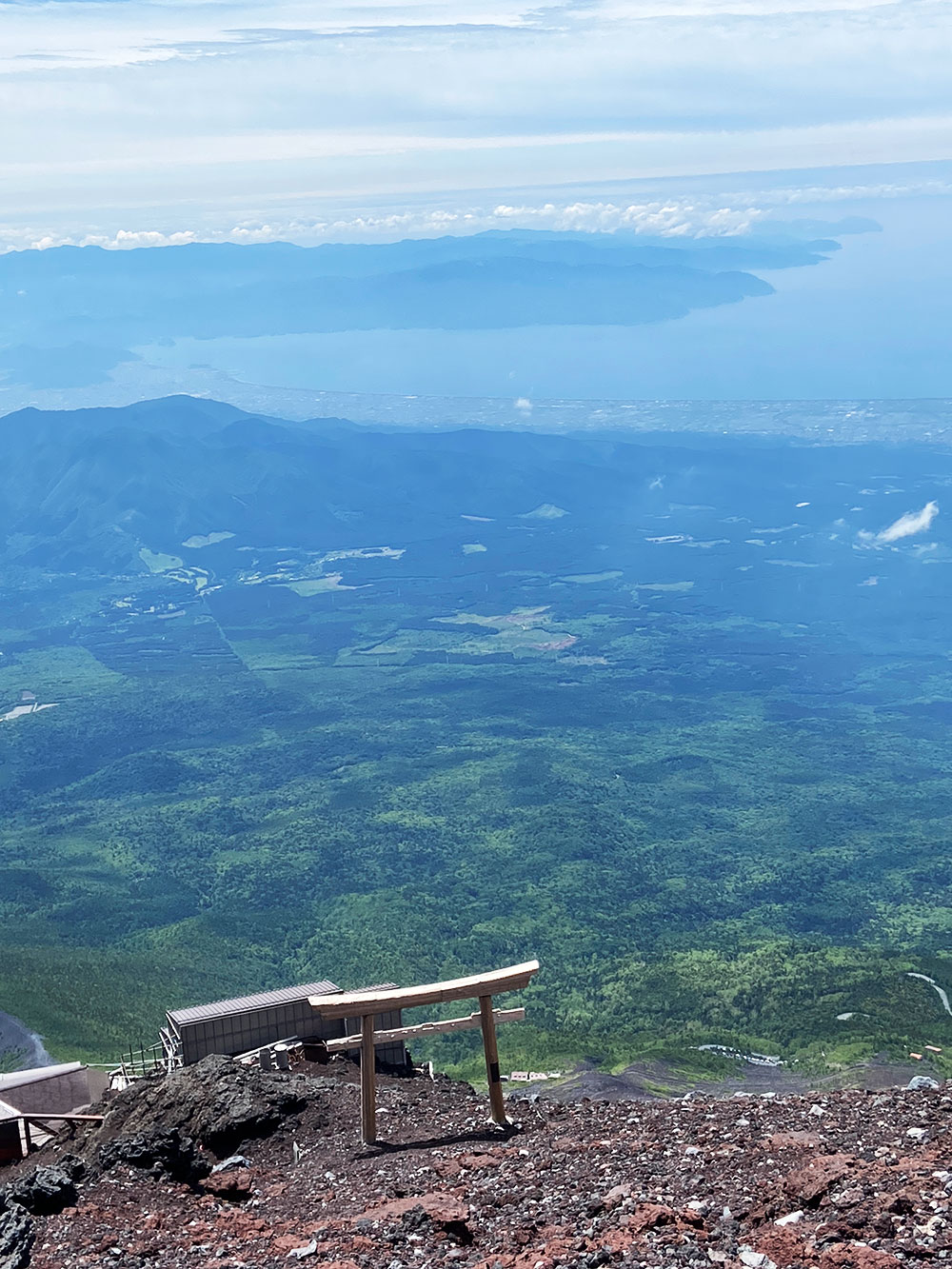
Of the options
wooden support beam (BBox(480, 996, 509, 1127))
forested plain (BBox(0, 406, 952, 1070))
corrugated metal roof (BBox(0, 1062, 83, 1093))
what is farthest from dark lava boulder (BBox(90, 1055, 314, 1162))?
forested plain (BBox(0, 406, 952, 1070))

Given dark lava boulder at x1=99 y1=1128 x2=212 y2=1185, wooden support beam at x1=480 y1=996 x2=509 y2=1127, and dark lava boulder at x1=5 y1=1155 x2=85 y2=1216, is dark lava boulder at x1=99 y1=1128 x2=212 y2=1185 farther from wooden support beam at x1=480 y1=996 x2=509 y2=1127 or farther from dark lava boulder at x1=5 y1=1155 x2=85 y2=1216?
wooden support beam at x1=480 y1=996 x2=509 y2=1127

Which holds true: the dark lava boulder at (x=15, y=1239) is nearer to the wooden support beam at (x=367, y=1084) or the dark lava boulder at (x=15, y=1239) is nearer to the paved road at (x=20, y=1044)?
the wooden support beam at (x=367, y=1084)

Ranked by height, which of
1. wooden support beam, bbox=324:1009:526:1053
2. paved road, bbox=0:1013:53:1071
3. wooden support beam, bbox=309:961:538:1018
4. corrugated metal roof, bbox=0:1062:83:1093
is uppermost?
wooden support beam, bbox=309:961:538:1018

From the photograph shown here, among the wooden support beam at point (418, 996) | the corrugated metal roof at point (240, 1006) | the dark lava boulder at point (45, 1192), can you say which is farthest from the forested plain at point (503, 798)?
the dark lava boulder at point (45, 1192)

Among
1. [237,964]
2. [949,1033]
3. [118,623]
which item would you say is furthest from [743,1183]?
[118,623]

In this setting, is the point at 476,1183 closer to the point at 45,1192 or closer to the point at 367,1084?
the point at 367,1084

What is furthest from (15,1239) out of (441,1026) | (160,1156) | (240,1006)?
(240,1006)
